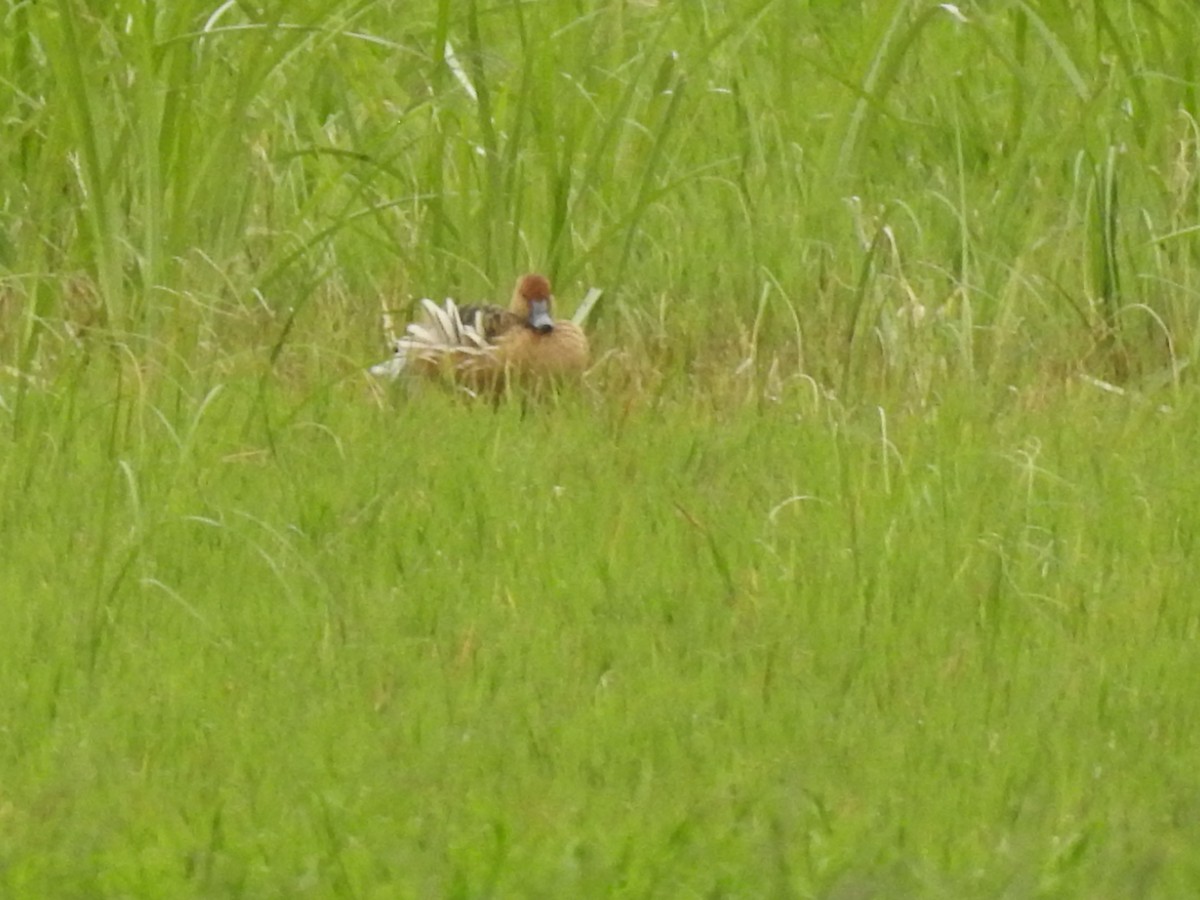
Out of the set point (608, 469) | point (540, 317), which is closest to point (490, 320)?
point (540, 317)

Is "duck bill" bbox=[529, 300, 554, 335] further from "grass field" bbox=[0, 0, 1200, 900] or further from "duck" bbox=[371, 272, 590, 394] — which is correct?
"grass field" bbox=[0, 0, 1200, 900]

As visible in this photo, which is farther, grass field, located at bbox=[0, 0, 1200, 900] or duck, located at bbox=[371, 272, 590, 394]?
duck, located at bbox=[371, 272, 590, 394]

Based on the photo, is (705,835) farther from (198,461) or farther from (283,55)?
(283,55)

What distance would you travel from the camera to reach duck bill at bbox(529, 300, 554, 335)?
670cm

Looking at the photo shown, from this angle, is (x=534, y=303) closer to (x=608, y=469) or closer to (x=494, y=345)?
(x=494, y=345)

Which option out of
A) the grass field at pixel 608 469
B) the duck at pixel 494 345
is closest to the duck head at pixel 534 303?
the duck at pixel 494 345

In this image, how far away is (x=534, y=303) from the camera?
682 cm

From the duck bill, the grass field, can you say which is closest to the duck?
the duck bill

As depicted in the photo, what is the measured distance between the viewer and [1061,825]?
12.8 ft

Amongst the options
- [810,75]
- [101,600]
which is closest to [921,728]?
[101,600]

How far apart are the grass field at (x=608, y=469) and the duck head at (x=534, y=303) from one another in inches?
8.7

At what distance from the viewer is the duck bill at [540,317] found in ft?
22.0

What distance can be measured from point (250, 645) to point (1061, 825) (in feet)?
4.78

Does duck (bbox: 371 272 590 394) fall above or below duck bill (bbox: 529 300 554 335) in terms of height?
below
